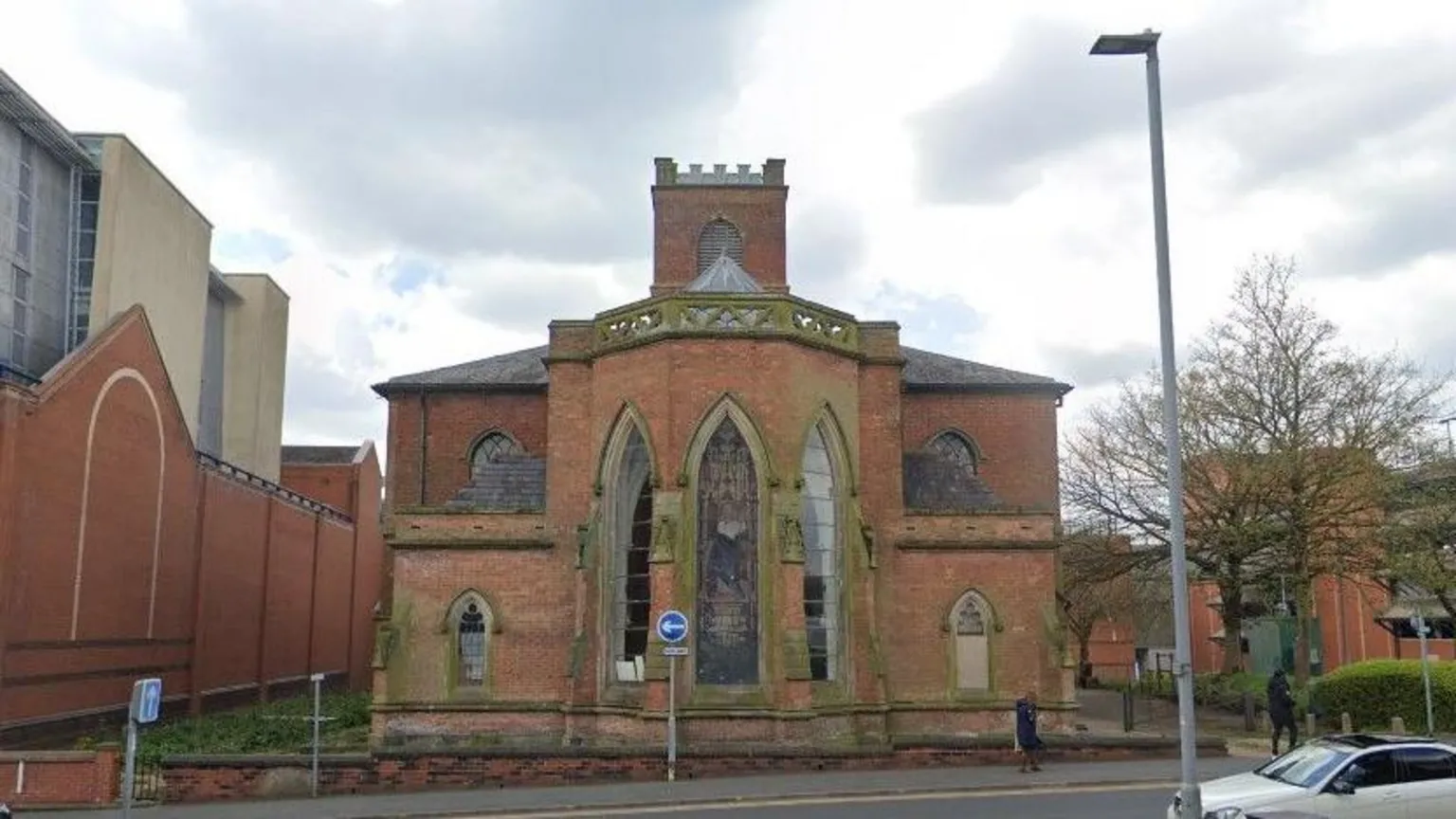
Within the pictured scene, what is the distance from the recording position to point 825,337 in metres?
23.9

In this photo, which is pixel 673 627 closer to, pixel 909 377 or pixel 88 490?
pixel 909 377

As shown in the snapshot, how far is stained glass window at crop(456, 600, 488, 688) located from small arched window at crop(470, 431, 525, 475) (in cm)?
653

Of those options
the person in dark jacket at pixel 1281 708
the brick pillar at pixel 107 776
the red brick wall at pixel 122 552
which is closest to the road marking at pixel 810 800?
the person in dark jacket at pixel 1281 708

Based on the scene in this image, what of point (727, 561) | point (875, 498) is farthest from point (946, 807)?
point (875, 498)

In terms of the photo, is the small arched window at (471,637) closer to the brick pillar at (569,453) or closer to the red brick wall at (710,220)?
the brick pillar at (569,453)

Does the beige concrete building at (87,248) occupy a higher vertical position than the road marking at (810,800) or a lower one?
higher

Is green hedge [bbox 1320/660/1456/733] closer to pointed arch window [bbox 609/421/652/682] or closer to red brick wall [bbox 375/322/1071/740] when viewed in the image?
red brick wall [bbox 375/322/1071/740]

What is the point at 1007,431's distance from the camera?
29.5 m

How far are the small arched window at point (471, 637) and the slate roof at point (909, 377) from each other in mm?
7286

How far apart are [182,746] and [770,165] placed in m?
23.1

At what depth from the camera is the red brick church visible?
21.9 metres

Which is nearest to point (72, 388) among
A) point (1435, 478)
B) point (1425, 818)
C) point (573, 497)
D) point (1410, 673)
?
point (573, 497)

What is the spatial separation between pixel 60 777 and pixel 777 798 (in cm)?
1067

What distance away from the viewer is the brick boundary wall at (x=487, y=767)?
59.0 feet
